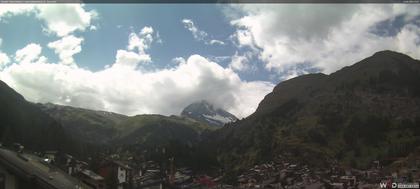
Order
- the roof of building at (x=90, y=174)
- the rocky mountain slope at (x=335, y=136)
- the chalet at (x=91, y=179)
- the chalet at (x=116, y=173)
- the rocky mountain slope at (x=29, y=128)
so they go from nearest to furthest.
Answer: the chalet at (x=116, y=173) → the chalet at (x=91, y=179) → the rocky mountain slope at (x=335, y=136) → the roof of building at (x=90, y=174) → the rocky mountain slope at (x=29, y=128)

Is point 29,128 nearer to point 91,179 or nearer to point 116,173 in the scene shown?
point 91,179

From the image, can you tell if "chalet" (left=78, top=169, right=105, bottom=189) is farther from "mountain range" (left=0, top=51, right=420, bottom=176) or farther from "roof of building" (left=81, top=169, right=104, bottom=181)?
"mountain range" (left=0, top=51, right=420, bottom=176)

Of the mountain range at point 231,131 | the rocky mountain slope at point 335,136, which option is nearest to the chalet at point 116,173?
the mountain range at point 231,131

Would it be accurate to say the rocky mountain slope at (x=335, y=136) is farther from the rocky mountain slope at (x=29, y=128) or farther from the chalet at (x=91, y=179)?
the rocky mountain slope at (x=29, y=128)

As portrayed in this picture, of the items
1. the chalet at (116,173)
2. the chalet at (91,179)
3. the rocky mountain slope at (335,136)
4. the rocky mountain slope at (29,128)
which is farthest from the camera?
the rocky mountain slope at (29,128)

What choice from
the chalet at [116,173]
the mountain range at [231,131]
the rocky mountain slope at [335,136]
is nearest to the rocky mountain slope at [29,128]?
the mountain range at [231,131]

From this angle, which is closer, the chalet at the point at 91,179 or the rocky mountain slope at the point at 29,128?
the chalet at the point at 91,179

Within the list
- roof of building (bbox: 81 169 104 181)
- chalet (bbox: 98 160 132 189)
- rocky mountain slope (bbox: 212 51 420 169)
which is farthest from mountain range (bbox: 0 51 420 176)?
roof of building (bbox: 81 169 104 181)

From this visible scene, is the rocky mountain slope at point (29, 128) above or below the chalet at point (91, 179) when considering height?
above

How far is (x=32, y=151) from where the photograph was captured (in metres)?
22.5

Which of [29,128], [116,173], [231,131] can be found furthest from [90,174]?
[29,128]

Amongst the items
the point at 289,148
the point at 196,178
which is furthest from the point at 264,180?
the point at 289,148

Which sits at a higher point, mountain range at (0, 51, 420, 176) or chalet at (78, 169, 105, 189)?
mountain range at (0, 51, 420, 176)

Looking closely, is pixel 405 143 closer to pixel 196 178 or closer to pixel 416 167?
pixel 416 167
